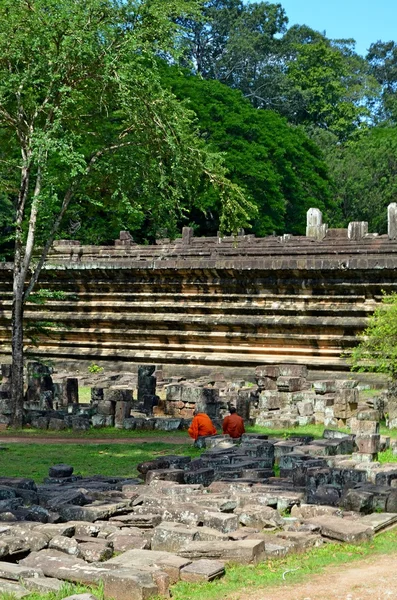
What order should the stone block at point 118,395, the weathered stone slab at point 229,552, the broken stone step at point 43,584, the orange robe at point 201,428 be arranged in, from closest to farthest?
1. the broken stone step at point 43,584
2. the weathered stone slab at point 229,552
3. the orange robe at point 201,428
4. the stone block at point 118,395

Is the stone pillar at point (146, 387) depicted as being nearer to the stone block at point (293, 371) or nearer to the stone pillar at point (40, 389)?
the stone pillar at point (40, 389)

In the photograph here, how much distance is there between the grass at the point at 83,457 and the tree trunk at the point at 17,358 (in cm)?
220

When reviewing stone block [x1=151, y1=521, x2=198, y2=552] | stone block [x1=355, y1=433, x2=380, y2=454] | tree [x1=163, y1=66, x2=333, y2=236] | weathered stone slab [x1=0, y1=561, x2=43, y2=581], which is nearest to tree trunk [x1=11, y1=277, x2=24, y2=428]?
stone block [x1=355, y1=433, x2=380, y2=454]

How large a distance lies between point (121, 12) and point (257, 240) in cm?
1570

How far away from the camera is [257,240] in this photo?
3331 centimetres

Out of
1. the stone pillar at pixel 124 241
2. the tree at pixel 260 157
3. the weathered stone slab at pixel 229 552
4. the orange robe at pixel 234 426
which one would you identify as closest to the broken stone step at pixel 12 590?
the weathered stone slab at pixel 229 552

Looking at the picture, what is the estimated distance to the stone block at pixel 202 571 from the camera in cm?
841

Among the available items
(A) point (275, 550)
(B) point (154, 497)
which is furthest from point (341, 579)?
(B) point (154, 497)

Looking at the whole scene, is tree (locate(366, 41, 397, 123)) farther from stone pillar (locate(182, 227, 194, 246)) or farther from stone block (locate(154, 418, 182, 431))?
stone block (locate(154, 418, 182, 431))

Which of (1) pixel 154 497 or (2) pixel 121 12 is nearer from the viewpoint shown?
(1) pixel 154 497

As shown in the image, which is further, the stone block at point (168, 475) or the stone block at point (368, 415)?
the stone block at point (368, 415)

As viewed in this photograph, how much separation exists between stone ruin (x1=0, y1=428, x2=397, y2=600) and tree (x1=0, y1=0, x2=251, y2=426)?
658 centimetres

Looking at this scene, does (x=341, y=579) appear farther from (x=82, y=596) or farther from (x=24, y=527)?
(x=24, y=527)

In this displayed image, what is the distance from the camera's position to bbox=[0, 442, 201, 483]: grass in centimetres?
1389
